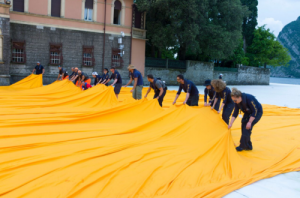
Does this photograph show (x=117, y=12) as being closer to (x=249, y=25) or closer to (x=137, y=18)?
(x=137, y=18)

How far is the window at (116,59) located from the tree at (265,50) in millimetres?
22228

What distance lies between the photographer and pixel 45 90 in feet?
40.7

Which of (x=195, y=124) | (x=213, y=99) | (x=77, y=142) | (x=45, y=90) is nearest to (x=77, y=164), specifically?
(x=77, y=142)

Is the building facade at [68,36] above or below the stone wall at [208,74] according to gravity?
above

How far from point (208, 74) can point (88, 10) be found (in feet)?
49.1

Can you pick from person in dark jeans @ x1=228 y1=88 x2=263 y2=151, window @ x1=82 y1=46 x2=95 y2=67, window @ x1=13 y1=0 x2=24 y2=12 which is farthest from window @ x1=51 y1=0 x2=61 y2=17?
person in dark jeans @ x1=228 y1=88 x2=263 y2=151

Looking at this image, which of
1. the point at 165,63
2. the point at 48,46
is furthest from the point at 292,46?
the point at 48,46

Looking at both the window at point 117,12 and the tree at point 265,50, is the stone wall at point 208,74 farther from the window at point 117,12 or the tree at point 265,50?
the window at point 117,12

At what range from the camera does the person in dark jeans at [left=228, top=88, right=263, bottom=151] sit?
565 cm

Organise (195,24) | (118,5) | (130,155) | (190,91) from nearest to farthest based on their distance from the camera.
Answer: (130,155) < (190,91) < (118,5) < (195,24)

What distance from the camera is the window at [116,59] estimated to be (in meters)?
23.3

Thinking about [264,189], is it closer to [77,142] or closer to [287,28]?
[77,142]

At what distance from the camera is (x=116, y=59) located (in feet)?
77.0

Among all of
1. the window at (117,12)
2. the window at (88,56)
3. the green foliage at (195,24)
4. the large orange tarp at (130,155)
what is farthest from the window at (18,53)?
the large orange tarp at (130,155)
